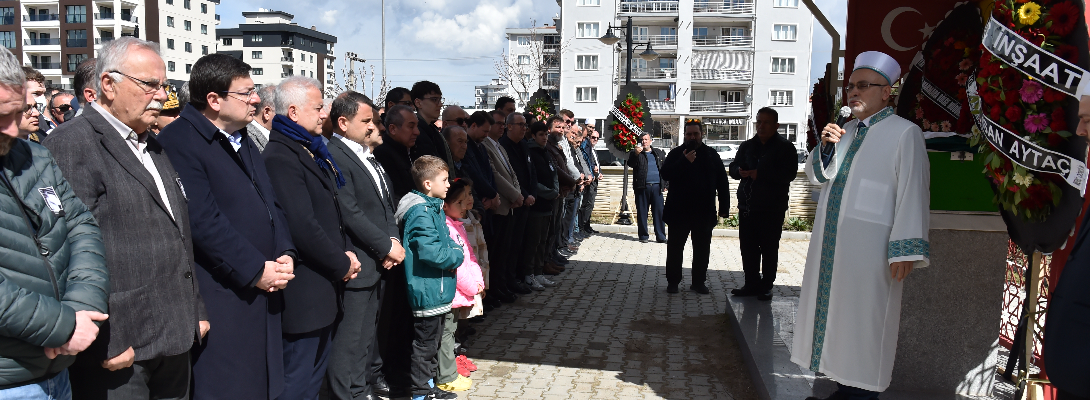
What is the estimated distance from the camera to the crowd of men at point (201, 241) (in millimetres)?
2254

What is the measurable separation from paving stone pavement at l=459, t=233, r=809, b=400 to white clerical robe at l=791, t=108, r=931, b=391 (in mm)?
1256

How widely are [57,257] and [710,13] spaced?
53536 millimetres

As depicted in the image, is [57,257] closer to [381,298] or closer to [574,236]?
[381,298]

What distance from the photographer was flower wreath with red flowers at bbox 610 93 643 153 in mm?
13523

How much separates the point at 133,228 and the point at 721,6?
53.9 metres

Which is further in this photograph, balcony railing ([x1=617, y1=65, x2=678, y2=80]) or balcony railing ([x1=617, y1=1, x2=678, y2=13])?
balcony railing ([x1=617, y1=65, x2=678, y2=80])

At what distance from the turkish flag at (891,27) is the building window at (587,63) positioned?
49.3 meters

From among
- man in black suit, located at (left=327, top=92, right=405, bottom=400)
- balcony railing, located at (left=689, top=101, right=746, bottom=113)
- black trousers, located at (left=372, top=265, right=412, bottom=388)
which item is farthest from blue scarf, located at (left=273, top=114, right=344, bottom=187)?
balcony railing, located at (left=689, top=101, right=746, bottom=113)

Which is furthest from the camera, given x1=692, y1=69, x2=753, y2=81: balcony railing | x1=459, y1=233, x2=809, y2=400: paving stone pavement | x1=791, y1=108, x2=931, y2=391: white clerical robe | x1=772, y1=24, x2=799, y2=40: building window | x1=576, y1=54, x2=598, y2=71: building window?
x1=576, y1=54, x2=598, y2=71: building window

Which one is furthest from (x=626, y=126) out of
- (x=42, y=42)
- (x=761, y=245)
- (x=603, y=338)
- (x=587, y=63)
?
(x=42, y=42)

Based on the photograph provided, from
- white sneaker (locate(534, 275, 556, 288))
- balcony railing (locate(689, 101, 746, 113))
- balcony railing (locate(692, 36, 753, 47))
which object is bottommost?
white sneaker (locate(534, 275, 556, 288))

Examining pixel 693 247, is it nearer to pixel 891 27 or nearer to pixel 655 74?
pixel 891 27

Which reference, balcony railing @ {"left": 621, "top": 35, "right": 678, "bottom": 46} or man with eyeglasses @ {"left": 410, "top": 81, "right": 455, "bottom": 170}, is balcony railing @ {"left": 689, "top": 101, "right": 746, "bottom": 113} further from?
man with eyeglasses @ {"left": 410, "top": 81, "right": 455, "bottom": 170}

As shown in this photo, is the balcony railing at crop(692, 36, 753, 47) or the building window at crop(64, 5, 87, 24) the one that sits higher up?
the building window at crop(64, 5, 87, 24)
